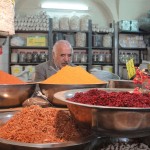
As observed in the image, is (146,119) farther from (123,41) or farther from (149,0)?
(149,0)

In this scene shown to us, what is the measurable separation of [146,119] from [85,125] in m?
0.19

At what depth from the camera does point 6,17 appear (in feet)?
4.77

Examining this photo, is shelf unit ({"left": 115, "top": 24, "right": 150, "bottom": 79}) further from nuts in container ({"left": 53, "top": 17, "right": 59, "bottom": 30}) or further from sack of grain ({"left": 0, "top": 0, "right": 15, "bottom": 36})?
sack of grain ({"left": 0, "top": 0, "right": 15, "bottom": 36})

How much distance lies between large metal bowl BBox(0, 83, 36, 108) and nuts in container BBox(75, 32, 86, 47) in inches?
182

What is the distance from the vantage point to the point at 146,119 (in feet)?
2.60

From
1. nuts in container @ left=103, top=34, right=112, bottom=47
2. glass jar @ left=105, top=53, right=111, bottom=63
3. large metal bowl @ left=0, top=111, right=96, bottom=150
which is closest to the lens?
large metal bowl @ left=0, top=111, right=96, bottom=150

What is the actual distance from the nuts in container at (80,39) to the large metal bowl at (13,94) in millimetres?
4631

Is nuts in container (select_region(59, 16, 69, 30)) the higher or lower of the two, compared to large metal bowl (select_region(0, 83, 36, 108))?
higher

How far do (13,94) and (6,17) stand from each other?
1.27 ft

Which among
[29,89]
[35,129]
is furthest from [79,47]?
[35,129]

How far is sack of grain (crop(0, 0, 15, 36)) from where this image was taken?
143cm

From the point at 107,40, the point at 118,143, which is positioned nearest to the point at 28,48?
the point at 107,40

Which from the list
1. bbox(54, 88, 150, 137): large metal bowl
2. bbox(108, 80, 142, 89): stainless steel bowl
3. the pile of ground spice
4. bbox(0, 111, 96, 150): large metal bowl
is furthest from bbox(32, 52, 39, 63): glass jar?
bbox(54, 88, 150, 137): large metal bowl

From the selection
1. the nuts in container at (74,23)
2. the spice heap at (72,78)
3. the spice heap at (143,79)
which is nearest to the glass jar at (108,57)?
the nuts in container at (74,23)
